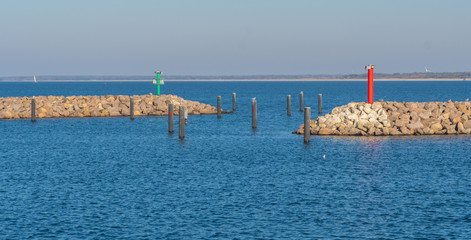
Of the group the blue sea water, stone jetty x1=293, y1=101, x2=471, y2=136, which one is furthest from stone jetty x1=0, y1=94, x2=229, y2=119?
stone jetty x1=293, y1=101, x2=471, y2=136

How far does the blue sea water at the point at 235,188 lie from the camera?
19.9 m

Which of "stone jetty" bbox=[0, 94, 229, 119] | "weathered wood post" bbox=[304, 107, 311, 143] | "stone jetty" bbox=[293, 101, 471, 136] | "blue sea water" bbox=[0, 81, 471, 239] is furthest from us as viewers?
"stone jetty" bbox=[0, 94, 229, 119]

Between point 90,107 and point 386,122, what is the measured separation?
33.7 m

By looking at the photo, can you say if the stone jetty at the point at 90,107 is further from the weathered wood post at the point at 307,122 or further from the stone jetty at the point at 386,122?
the weathered wood post at the point at 307,122

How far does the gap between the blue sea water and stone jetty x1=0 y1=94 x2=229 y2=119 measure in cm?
1899

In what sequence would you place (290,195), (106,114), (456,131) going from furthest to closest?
(106,114)
(456,131)
(290,195)

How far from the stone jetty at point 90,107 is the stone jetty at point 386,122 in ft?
81.5

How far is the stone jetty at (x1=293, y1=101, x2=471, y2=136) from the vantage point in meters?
46.0

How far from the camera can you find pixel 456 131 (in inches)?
1838

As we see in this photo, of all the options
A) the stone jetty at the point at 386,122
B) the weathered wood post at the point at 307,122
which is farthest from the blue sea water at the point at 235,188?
the stone jetty at the point at 386,122

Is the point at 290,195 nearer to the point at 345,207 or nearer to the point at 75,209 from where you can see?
the point at 345,207

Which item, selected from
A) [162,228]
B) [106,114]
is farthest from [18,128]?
[162,228]

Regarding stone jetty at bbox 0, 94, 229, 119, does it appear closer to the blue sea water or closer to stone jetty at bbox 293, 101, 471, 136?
the blue sea water

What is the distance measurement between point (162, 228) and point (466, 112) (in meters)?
35.4
